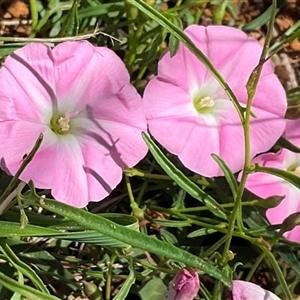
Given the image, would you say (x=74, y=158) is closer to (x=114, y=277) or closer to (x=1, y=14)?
(x=114, y=277)

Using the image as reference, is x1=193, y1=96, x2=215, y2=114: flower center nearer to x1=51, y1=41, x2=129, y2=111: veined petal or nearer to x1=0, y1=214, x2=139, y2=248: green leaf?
x1=51, y1=41, x2=129, y2=111: veined petal

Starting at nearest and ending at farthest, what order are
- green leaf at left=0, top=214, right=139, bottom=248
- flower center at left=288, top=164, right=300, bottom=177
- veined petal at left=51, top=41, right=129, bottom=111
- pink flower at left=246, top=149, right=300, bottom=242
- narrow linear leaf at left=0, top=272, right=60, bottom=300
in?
narrow linear leaf at left=0, top=272, right=60, bottom=300
green leaf at left=0, top=214, right=139, bottom=248
veined petal at left=51, top=41, right=129, bottom=111
pink flower at left=246, top=149, right=300, bottom=242
flower center at left=288, top=164, right=300, bottom=177

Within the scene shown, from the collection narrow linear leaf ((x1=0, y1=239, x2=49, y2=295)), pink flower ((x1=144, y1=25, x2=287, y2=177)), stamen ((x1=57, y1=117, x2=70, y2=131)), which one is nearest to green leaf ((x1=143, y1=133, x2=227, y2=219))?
pink flower ((x1=144, y1=25, x2=287, y2=177))

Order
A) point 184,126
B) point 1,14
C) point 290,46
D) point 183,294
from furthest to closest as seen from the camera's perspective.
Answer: point 290,46 < point 1,14 < point 184,126 < point 183,294

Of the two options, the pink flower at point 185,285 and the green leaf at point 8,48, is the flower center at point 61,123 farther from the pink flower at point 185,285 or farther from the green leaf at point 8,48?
the pink flower at point 185,285

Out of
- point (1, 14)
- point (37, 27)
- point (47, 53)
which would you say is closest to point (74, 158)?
point (47, 53)

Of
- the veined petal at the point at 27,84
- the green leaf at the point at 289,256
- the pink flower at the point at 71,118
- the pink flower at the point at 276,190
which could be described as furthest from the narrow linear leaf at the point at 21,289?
the green leaf at the point at 289,256
